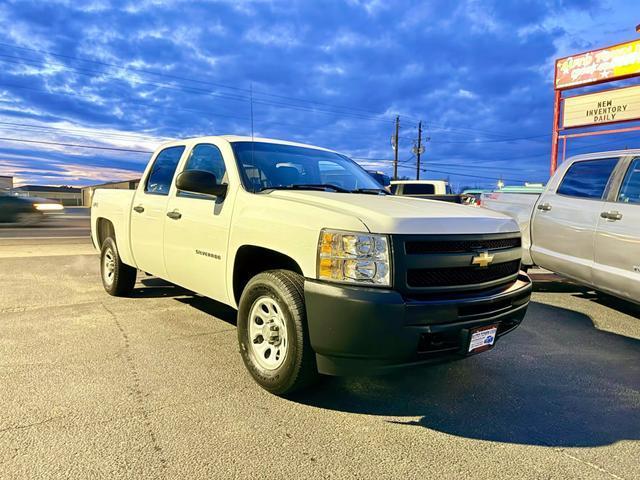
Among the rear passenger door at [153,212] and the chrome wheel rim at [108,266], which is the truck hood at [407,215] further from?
the chrome wheel rim at [108,266]

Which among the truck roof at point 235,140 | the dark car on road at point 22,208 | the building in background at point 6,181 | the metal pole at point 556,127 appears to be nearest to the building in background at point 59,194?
the building in background at point 6,181

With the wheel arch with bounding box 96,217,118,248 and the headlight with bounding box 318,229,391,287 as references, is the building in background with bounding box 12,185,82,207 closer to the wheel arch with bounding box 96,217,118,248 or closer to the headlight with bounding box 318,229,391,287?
the wheel arch with bounding box 96,217,118,248

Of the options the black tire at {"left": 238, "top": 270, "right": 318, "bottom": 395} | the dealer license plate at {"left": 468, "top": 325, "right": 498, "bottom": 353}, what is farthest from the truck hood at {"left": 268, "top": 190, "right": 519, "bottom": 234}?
the dealer license plate at {"left": 468, "top": 325, "right": 498, "bottom": 353}

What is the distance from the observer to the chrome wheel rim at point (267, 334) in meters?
3.21

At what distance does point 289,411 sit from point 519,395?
1652mm

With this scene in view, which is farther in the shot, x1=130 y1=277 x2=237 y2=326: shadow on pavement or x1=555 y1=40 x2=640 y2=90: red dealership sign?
x1=555 y1=40 x2=640 y2=90: red dealership sign

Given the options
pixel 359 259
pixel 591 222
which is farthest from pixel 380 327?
pixel 591 222

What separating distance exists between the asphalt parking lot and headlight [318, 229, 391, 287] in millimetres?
915

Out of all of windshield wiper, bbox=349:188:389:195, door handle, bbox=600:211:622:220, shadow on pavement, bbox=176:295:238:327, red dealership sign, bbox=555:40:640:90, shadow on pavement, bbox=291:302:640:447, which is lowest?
shadow on pavement, bbox=291:302:640:447

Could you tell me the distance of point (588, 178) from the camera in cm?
570

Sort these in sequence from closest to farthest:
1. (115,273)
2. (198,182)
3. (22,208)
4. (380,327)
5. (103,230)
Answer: (380,327)
(198,182)
(115,273)
(103,230)
(22,208)

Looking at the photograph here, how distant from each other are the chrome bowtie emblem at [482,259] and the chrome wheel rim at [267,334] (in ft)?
4.23

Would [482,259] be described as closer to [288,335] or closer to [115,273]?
[288,335]

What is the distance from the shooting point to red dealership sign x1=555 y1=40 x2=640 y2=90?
48.2 feet
